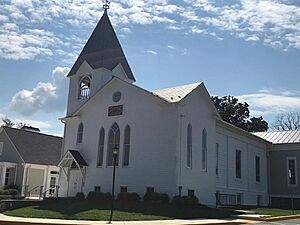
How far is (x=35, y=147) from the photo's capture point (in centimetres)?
4300

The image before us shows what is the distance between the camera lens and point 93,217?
18969 millimetres

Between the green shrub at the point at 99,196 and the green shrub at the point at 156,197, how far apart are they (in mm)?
2822

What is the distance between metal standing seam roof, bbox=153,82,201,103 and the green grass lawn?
7.49m

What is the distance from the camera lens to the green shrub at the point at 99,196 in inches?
1056

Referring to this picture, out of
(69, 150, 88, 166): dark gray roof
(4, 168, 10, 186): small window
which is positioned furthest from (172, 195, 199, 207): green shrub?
(4, 168, 10, 186): small window

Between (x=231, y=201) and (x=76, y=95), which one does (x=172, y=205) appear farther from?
(x=76, y=95)

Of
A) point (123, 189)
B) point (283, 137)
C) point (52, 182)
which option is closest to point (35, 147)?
point (52, 182)

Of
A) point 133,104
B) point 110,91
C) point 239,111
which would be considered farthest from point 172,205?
point 239,111

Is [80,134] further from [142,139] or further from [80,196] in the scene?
[142,139]

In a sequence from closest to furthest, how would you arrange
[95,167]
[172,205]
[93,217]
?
[93,217], [172,205], [95,167]

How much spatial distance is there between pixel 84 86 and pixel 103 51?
3.75m

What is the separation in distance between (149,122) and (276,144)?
20.1 m

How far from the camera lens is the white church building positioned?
86.7 ft

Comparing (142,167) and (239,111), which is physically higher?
(239,111)
